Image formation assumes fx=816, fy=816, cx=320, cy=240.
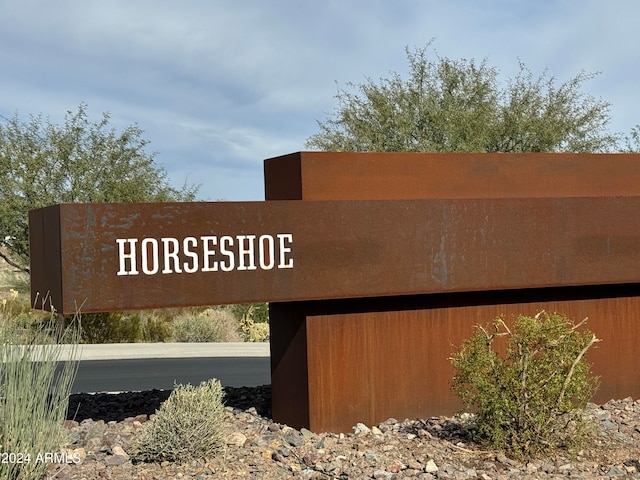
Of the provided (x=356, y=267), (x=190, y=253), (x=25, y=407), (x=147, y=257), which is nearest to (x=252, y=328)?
(x=356, y=267)

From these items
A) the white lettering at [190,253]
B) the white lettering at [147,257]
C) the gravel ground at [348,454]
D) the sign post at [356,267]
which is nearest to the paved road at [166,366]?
the gravel ground at [348,454]

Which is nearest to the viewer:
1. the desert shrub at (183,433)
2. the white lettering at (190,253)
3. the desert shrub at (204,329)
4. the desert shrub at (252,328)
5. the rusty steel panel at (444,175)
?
the desert shrub at (183,433)

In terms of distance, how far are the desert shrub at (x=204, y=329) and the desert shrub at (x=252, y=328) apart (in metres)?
0.23

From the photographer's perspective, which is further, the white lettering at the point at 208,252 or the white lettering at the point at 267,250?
the white lettering at the point at 267,250

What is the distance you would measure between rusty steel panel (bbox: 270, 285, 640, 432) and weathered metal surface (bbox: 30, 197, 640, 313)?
0.39 m

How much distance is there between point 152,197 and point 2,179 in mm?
4834

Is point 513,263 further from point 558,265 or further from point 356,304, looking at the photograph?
point 356,304

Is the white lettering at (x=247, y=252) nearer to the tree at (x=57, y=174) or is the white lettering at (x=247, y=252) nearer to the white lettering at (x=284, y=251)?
the white lettering at (x=284, y=251)

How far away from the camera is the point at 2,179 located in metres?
26.5

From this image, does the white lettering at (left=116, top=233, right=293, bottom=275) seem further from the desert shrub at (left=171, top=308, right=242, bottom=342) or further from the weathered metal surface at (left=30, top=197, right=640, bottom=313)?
the desert shrub at (left=171, top=308, right=242, bottom=342)

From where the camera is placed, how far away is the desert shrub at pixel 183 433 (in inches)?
286

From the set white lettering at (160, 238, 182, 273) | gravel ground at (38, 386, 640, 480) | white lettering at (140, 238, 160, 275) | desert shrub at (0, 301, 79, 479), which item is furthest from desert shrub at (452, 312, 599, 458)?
desert shrub at (0, 301, 79, 479)

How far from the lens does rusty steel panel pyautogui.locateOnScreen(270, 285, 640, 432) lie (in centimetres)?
861

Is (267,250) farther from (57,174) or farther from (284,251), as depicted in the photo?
(57,174)
